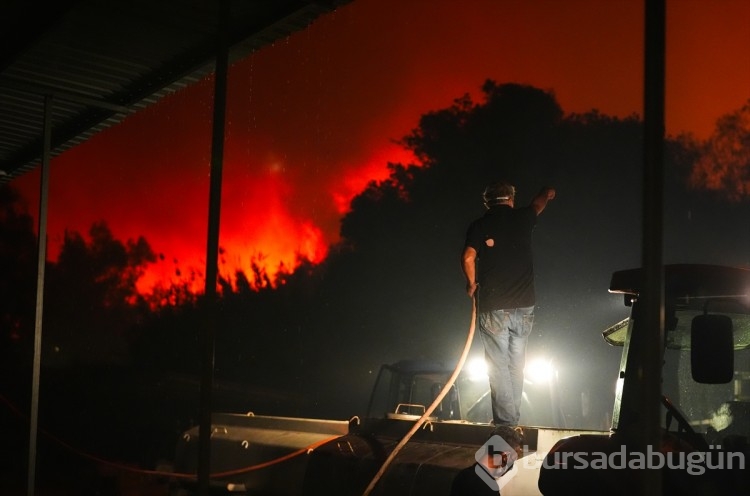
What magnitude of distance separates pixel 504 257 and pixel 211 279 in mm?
2799

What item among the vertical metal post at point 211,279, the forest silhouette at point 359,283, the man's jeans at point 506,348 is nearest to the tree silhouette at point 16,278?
the forest silhouette at point 359,283

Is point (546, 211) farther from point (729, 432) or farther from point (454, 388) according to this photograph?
point (729, 432)

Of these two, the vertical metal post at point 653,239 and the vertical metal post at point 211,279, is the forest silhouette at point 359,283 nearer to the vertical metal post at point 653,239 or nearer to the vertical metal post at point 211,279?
the vertical metal post at point 211,279

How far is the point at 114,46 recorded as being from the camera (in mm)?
10250

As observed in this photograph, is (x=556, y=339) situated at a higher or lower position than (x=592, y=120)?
lower

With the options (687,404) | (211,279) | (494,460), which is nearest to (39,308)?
(211,279)

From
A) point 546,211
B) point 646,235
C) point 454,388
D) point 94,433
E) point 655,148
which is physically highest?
point 546,211

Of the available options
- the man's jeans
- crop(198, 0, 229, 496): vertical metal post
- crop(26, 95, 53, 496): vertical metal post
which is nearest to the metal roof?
crop(26, 95, 53, 496): vertical metal post

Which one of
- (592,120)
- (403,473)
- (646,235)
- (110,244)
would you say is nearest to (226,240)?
(110,244)

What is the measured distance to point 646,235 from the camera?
430 centimetres

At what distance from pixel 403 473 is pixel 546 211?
34059 millimetres

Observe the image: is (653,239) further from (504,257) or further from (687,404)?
(504,257)

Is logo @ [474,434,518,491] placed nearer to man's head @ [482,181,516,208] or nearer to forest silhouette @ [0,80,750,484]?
man's head @ [482,181,516,208]

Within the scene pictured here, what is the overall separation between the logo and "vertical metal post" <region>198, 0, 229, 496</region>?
1.83m
